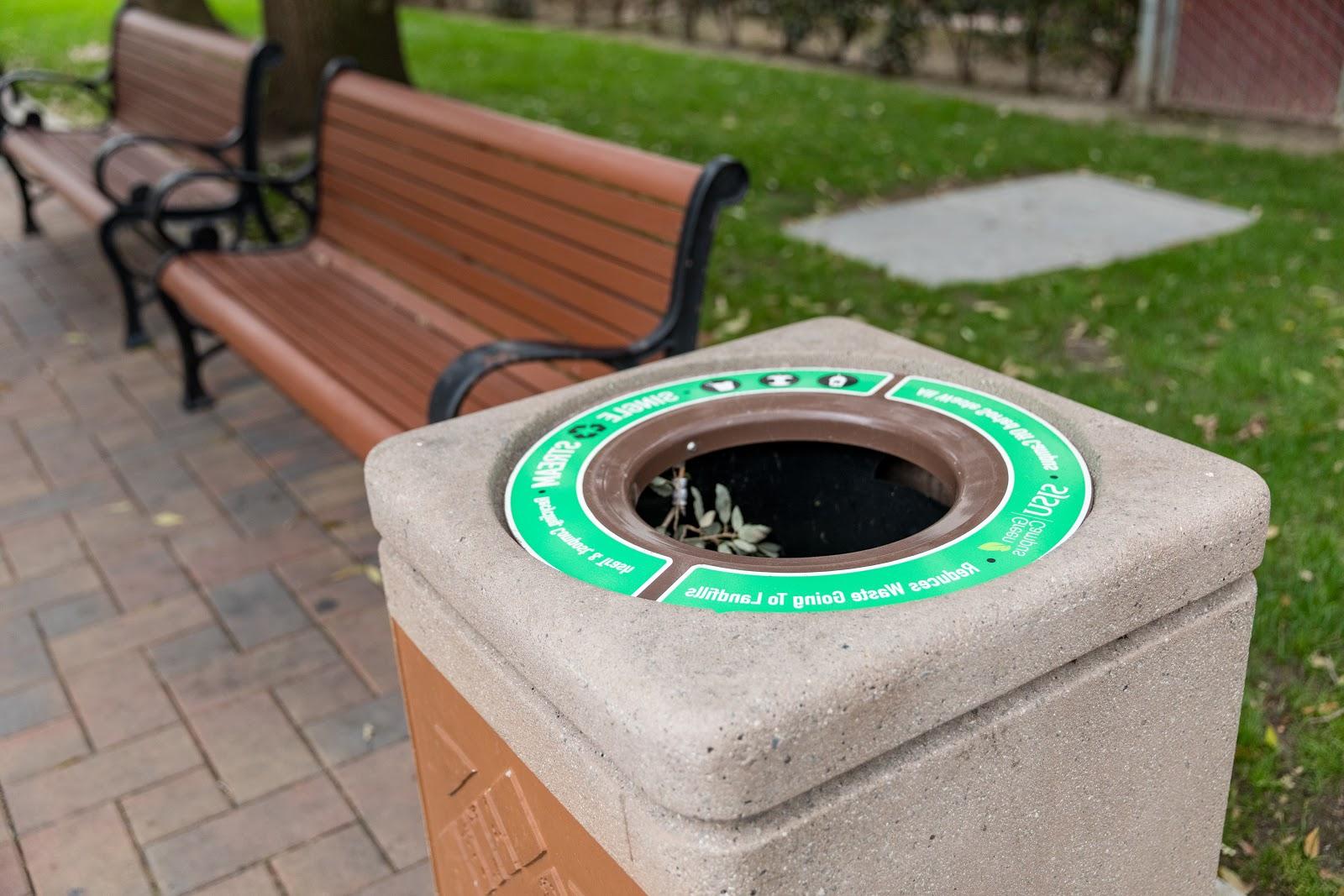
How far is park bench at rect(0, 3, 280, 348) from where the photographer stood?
17.2 feet

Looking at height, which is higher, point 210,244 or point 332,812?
point 210,244

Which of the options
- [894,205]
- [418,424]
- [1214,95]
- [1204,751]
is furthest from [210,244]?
[1214,95]

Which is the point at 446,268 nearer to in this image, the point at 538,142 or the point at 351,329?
the point at 351,329

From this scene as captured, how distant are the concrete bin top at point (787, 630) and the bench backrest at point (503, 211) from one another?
4.13 ft

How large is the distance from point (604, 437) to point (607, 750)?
0.67 metres

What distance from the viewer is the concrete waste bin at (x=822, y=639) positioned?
4.31 feet

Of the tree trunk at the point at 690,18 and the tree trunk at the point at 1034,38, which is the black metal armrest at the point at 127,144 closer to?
the tree trunk at the point at 1034,38

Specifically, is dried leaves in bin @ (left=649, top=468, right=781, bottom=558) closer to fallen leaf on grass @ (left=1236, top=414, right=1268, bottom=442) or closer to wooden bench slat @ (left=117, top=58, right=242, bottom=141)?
fallen leaf on grass @ (left=1236, top=414, right=1268, bottom=442)

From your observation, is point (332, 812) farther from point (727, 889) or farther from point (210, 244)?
point (210, 244)

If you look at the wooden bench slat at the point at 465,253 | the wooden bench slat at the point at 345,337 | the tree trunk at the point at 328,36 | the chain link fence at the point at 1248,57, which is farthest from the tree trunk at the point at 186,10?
the chain link fence at the point at 1248,57

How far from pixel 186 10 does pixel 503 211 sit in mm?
8316

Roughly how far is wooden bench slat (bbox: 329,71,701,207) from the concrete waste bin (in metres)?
0.95

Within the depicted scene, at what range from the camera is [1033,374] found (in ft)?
14.2

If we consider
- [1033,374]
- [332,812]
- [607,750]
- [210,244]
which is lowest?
[332,812]
